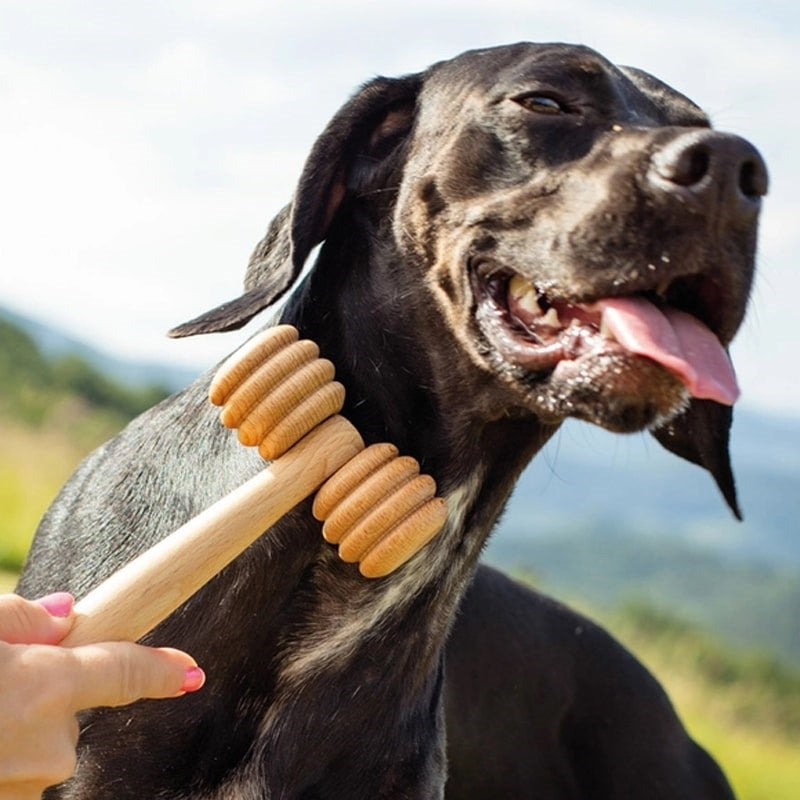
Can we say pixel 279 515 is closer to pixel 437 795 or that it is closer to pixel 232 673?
pixel 232 673

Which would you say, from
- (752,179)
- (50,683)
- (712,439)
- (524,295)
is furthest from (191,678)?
(712,439)

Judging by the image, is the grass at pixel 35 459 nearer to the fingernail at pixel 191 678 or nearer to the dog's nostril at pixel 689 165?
the fingernail at pixel 191 678

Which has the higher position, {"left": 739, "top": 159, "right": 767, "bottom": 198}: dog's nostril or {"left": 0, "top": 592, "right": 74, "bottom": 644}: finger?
{"left": 739, "top": 159, "right": 767, "bottom": 198}: dog's nostril

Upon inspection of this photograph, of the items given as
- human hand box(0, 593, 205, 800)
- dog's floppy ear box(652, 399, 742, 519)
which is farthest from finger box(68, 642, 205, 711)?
dog's floppy ear box(652, 399, 742, 519)

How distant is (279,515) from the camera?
326 cm

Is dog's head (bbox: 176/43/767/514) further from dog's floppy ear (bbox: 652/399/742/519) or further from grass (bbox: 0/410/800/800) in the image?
grass (bbox: 0/410/800/800)

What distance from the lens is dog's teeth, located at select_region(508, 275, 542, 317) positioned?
3.52 meters

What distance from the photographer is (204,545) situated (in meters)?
2.97

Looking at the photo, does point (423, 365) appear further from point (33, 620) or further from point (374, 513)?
point (33, 620)

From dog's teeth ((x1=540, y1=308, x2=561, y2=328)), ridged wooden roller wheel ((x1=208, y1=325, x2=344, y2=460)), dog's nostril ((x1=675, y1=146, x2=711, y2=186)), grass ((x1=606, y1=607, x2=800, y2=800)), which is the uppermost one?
dog's nostril ((x1=675, y1=146, x2=711, y2=186))

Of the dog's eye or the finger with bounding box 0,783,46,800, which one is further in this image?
the dog's eye

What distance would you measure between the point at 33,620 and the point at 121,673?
0.65ft

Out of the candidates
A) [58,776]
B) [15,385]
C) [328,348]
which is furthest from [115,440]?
[15,385]

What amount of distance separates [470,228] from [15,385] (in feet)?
35.2
